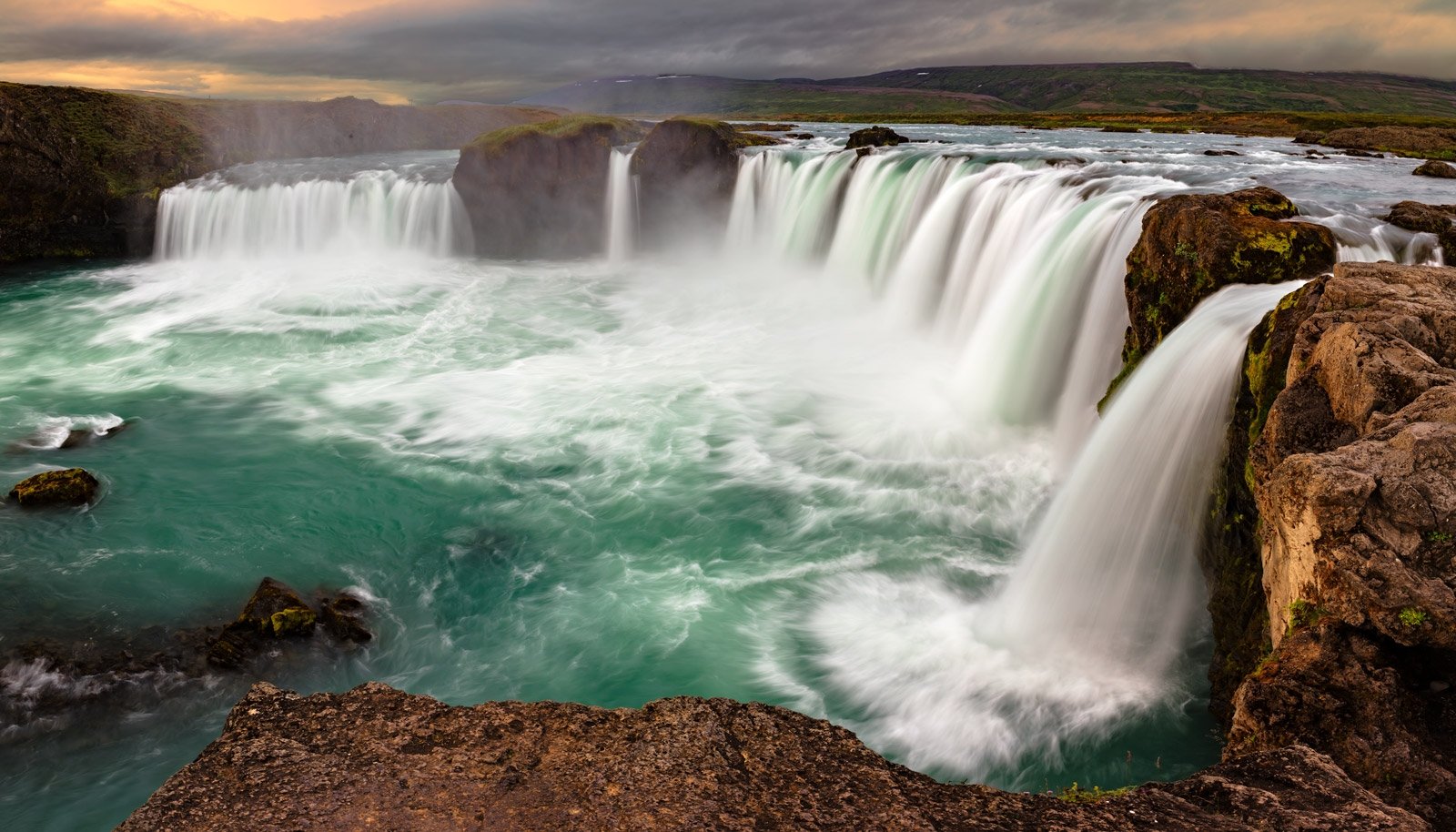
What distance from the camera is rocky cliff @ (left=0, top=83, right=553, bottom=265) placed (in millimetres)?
28734

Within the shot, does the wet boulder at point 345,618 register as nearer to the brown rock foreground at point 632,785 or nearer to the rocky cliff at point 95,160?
the brown rock foreground at point 632,785

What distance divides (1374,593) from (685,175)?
2778 cm

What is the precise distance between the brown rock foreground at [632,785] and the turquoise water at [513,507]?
12.3 feet

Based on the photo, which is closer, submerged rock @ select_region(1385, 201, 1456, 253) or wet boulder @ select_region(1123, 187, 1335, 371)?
wet boulder @ select_region(1123, 187, 1335, 371)

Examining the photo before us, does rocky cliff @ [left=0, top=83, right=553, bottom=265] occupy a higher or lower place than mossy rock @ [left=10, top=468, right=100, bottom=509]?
higher

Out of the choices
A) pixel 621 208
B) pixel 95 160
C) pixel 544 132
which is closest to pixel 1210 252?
pixel 621 208

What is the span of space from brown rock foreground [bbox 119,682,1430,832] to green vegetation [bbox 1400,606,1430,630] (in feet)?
3.20

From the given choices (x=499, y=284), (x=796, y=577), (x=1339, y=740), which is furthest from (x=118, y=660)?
(x=499, y=284)

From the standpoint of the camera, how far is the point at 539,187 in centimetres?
3067

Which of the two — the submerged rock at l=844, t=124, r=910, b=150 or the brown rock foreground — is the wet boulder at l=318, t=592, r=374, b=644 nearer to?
the brown rock foreground

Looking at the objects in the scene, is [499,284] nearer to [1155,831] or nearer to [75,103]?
[75,103]

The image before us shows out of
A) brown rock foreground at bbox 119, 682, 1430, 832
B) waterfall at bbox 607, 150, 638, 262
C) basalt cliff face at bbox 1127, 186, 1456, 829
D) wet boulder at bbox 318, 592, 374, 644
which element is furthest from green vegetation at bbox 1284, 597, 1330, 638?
waterfall at bbox 607, 150, 638, 262

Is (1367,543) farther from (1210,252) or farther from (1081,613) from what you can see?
(1210,252)

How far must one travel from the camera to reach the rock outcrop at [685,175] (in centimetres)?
2966
